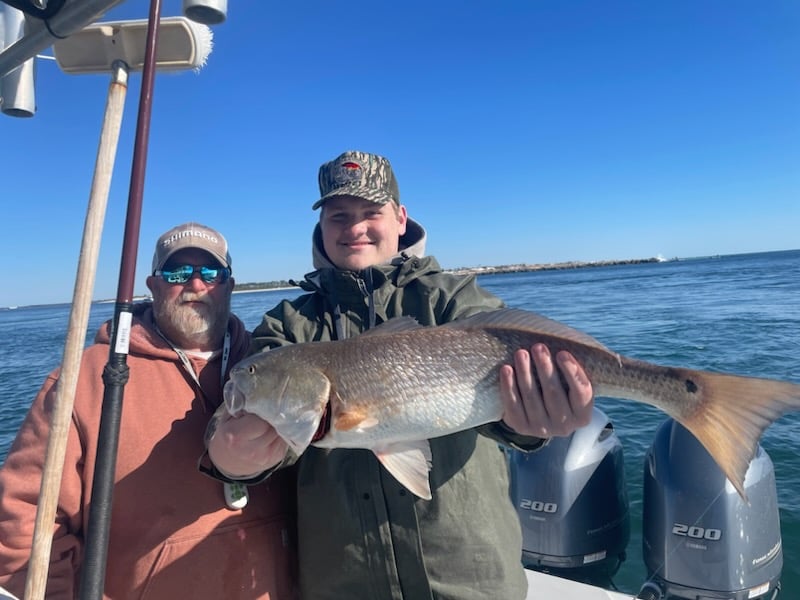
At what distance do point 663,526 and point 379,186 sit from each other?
12.9 ft

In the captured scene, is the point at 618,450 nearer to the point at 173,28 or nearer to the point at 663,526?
the point at 663,526

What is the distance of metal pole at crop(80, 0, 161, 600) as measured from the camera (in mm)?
2428

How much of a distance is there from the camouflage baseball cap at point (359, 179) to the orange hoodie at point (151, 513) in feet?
5.07

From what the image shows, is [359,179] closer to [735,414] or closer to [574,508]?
[735,414]

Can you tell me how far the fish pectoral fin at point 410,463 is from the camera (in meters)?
2.44

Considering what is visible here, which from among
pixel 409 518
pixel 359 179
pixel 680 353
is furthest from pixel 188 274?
pixel 680 353

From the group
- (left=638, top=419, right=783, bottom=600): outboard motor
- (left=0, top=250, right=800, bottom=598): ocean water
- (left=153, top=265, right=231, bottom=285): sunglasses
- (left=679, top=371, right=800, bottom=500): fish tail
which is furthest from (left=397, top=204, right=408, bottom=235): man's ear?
(left=0, top=250, right=800, bottom=598): ocean water

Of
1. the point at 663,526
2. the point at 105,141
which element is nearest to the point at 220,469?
the point at 105,141

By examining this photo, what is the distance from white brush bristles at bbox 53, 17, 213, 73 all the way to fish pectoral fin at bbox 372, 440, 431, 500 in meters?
2.49

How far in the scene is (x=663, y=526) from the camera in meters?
4.57

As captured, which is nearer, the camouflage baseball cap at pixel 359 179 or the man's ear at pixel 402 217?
the camouflage baseball cap at pixel 359 179

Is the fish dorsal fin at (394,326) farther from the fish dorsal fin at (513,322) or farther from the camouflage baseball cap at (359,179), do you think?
the camouflage baseball cap at (359,179)

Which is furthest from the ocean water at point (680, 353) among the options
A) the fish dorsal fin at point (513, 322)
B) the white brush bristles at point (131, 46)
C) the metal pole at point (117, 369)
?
the white brush bristles at point (131, 46)

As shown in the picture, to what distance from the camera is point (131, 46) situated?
2916mm
